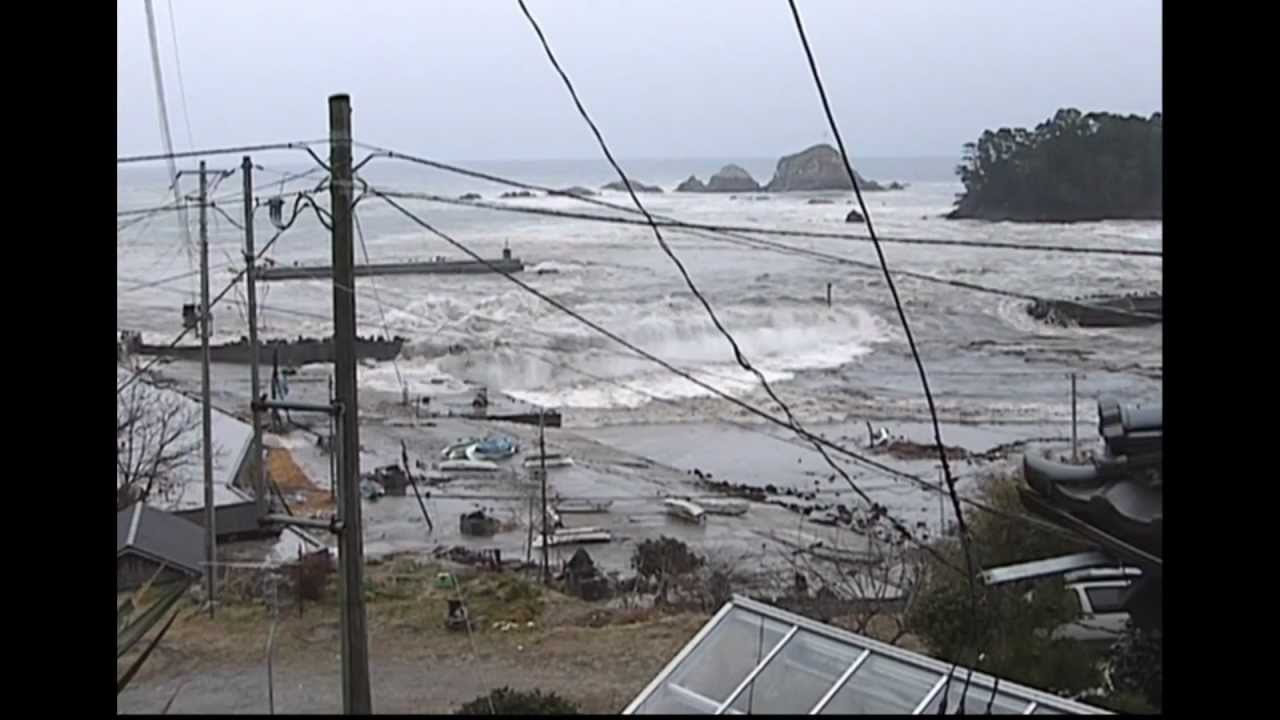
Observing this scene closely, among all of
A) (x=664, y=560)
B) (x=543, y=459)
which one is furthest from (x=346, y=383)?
(x=543, y=459)

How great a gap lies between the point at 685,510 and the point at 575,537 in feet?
1.34

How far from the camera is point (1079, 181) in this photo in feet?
6.33

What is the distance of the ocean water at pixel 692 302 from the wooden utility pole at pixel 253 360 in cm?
3

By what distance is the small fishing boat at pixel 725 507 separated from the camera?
12.0 feet

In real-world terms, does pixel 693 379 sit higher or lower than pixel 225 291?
lower

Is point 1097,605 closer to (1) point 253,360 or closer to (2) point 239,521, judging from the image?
(2) point 239,521

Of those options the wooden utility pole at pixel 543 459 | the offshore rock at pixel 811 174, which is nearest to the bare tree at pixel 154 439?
the offshore rock at pixel 811 174

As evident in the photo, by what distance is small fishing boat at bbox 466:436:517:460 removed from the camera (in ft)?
12.7

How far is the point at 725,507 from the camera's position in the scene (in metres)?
3.69

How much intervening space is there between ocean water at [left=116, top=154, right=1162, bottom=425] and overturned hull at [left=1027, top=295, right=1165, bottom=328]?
28mm

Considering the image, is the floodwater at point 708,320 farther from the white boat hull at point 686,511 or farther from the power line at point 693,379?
the white boat hull at point 686,511

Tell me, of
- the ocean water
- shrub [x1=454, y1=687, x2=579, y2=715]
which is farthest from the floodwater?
shrub [x1=454, y1=687, x2=579, y2=715]
